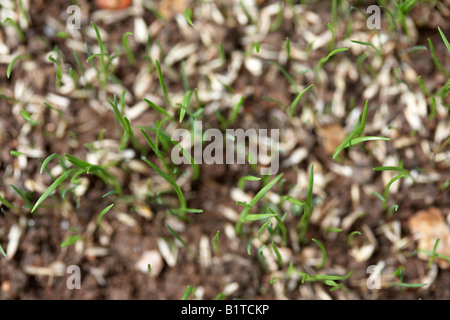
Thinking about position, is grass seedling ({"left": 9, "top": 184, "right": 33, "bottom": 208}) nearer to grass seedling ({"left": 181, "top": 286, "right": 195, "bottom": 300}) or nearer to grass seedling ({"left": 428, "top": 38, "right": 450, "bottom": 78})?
grass seedling ({"left": 181, "top": 286, "right": 195, "bottom": 300})

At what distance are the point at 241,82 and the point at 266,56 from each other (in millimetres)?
116

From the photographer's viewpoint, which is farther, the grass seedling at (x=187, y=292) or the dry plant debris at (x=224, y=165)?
the dry plant debris at (x=224, y=165)

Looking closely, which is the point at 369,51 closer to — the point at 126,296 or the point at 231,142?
the point at 231,142

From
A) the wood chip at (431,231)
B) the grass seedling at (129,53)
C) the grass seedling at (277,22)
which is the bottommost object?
the wood chip at (431,231)

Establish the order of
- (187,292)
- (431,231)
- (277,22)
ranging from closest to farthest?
(187,292), (431,231), (277,22)

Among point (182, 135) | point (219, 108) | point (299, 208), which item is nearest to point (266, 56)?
point (219, 108)

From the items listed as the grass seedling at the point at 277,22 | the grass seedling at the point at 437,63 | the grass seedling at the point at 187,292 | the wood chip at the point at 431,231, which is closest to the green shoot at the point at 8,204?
the grass seedling at the point at 187,292

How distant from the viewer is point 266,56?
1.65 metres

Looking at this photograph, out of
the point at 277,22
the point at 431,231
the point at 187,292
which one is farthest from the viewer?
the point at 277,22

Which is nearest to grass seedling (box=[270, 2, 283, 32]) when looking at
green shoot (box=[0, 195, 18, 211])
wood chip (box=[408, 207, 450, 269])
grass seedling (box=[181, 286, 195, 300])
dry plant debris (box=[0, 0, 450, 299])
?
dry plant debris (box=[0, 0, 450, 299])

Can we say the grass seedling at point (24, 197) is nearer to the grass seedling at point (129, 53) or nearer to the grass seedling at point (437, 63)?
the grass seedling at point (129, 53)

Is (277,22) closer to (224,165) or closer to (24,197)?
(224,165)

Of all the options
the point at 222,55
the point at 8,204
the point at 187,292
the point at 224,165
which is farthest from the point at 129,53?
the point at 187,292

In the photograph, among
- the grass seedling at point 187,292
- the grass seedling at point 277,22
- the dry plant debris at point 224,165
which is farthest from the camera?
the grass seedling at point 277,22
